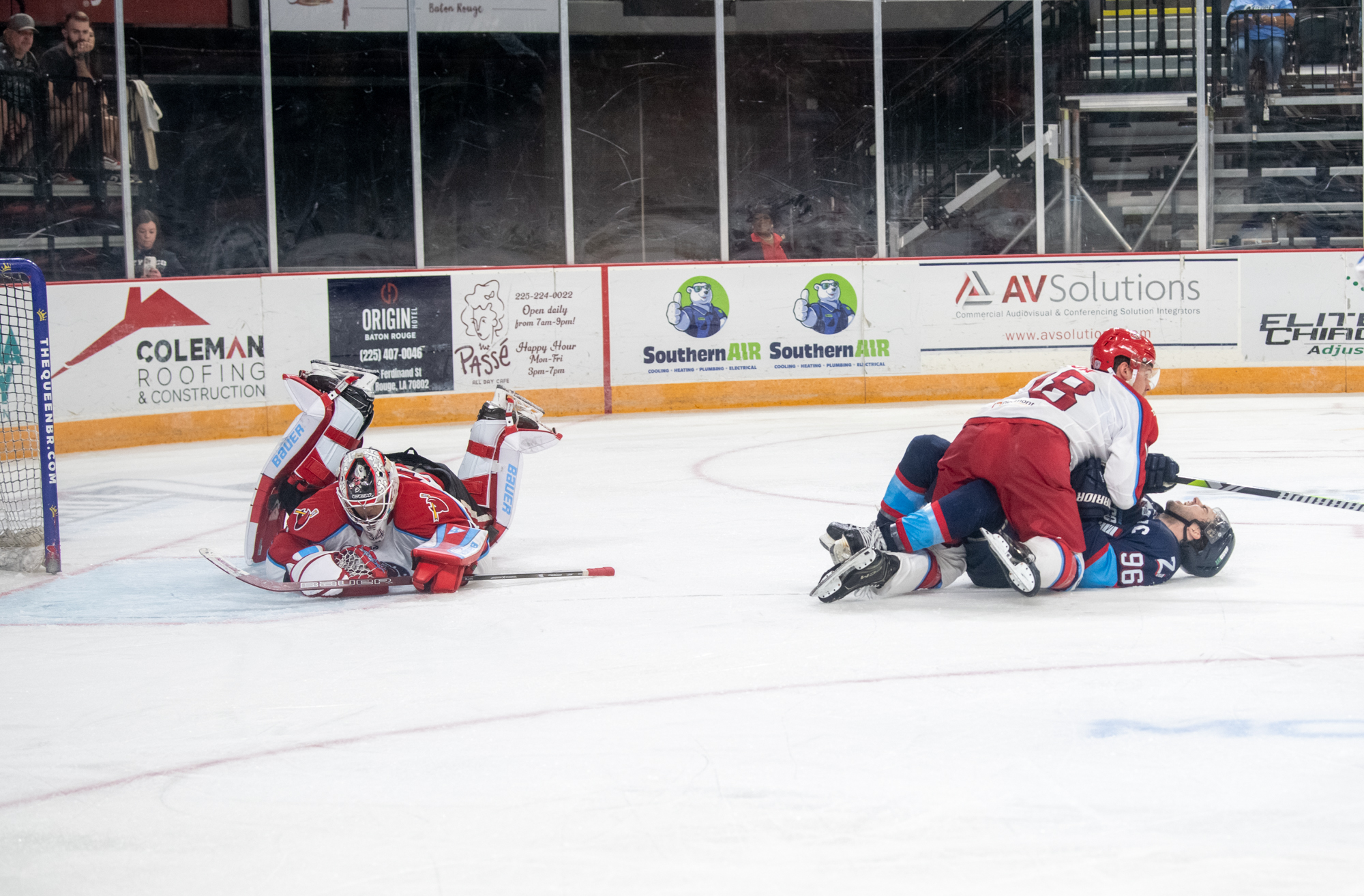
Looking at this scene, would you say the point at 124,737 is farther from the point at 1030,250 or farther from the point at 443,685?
the point at 1030,250

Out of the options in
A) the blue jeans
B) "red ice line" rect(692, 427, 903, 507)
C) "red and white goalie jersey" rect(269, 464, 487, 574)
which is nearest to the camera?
"red and white goalie jersey" rect(269, 464, 487, 574)

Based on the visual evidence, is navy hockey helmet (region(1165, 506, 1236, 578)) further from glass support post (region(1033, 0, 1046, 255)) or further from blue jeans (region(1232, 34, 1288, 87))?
blue jeans (region(1232, 34, 1288, 87))

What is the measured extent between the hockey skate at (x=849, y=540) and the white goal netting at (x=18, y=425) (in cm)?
313

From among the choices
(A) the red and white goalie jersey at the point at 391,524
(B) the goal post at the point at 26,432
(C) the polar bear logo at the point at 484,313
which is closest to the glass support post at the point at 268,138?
(C) the polar bear logo at the point at 484,313

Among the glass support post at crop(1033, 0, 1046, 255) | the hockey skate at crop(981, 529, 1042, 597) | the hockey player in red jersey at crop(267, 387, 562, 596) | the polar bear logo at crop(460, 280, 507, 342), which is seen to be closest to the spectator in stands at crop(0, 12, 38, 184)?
the polar bear logo at crop(460, 280, 507, 342)

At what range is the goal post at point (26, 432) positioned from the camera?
5277 millimetres

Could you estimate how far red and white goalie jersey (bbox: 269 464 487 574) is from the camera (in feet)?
15.2

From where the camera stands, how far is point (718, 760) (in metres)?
2.87

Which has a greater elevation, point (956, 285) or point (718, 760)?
point (956, 285)

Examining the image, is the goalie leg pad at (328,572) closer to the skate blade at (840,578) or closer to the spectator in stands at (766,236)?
the skate blade at (840,578)

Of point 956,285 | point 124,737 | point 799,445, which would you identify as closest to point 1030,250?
point 956,285

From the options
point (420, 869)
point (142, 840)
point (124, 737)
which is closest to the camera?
point (420, 869)

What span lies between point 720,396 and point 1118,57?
4706mm

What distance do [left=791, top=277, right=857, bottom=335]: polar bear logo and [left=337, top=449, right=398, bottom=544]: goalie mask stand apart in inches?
288
